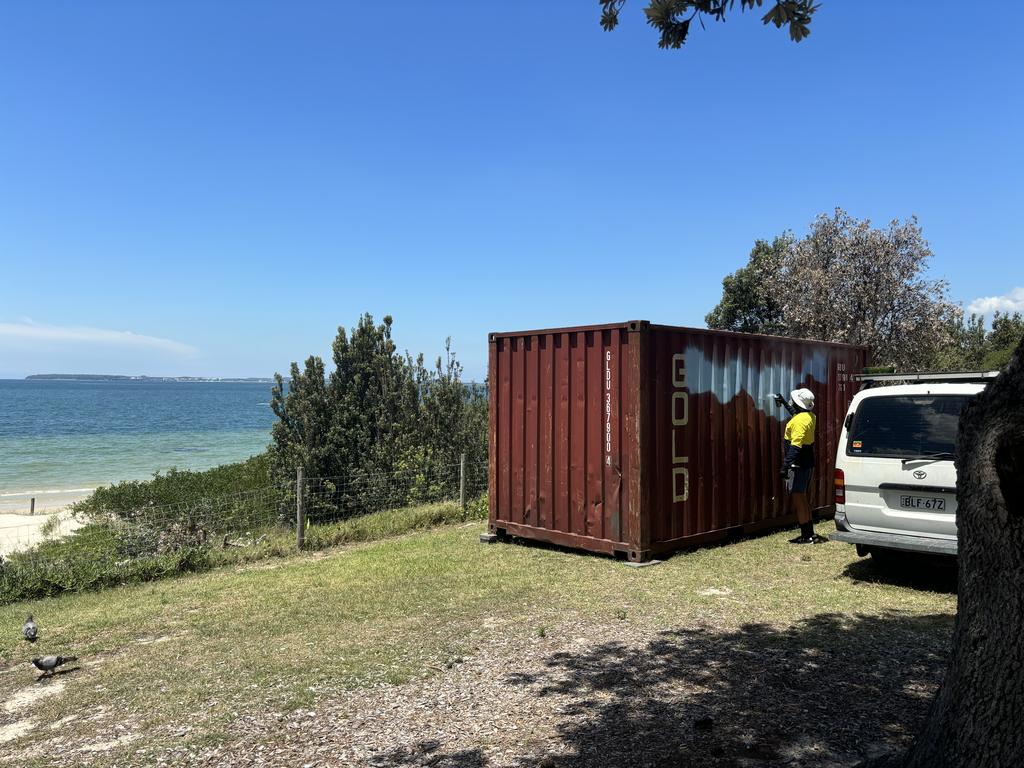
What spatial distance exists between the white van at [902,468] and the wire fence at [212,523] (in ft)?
22.2

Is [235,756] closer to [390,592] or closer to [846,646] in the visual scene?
[390,592]

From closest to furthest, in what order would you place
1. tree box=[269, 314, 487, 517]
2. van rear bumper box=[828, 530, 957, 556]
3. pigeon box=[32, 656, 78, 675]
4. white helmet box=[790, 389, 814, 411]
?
pigeon box=[32, 656, 78, 675] < van rear bumper box=[828, 530, 957, 556] < white helmet box=[790, 389, 814, 411] < tree box=[269, 314, 487, 517]

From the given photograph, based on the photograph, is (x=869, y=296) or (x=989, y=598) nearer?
(x=989, y=598)

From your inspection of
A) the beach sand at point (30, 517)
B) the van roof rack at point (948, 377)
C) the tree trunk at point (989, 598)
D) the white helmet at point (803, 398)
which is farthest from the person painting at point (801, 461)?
the beach sand at point (30, 517)

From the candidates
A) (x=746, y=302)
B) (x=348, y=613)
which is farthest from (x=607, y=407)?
(x=746, y=302)

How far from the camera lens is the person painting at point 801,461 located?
9289mm

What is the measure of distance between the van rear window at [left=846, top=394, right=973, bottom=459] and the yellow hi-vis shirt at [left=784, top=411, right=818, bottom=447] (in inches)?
72.8

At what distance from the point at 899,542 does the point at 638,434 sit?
285cm

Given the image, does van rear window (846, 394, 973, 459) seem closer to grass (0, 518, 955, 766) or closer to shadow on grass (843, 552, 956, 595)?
shadow on grass (843, 552, 956, 595)

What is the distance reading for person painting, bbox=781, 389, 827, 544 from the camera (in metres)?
9.29

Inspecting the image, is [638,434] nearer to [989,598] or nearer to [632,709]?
[632,709]

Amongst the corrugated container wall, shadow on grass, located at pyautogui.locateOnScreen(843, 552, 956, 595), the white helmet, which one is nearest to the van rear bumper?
shadow on grass, located at pyautogui.locateOnScreen(843, 552, 956, 595)

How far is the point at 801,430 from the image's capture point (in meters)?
9.28

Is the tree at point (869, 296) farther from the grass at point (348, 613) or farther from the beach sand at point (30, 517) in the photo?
the beach sand at point (30, 517)
